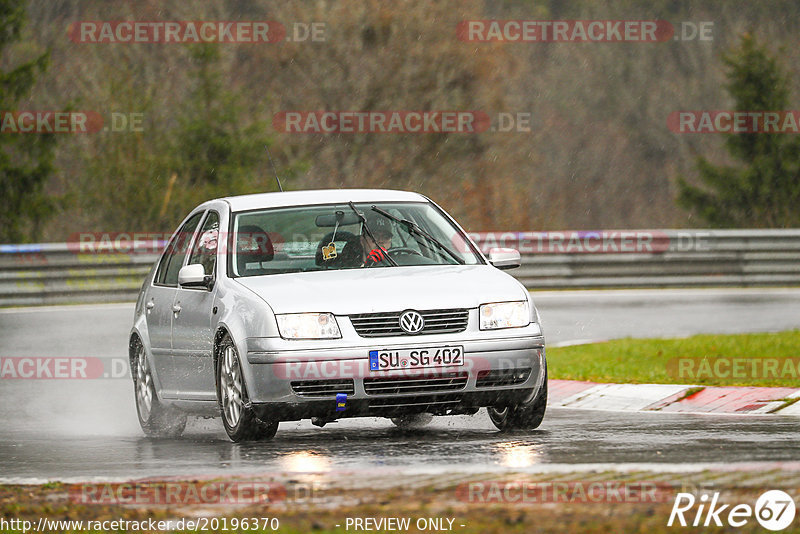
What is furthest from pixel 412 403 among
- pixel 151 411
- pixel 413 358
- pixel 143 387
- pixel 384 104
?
pixel 384 104

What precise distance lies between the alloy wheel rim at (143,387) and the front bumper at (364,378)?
214cm

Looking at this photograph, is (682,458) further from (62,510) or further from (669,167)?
(669,167)

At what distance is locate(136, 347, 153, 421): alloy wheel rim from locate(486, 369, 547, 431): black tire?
8.34 ft

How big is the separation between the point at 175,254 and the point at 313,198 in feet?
4.32

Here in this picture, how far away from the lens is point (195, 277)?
393 inches

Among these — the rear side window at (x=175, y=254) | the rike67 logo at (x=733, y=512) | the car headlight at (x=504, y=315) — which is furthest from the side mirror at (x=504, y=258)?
the rike67 logo at (x=733, y=512)

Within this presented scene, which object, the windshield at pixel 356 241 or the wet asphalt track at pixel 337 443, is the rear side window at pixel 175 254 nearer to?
the windshield at pixel 356 241

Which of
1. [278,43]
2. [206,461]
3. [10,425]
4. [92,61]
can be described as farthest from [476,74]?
[206,461]

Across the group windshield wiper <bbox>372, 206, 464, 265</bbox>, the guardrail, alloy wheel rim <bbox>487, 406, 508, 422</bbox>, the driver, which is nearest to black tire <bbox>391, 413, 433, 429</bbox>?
alloy wheel rim <bbox>487, 406, 508, 422</bbox>

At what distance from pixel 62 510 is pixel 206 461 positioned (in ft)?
6.21

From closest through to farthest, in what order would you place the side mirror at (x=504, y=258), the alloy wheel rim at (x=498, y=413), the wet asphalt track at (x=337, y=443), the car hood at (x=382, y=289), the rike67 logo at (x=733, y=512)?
the rike67 logo at (x=733, y=512) < the wet asphalt track at (x=337, y=443) < the car hood at (x=382, y=289) < the alloy wheel rim at (x=498, y=413) < the side mirror at (x=504, y=258)

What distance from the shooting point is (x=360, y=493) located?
6762 mm

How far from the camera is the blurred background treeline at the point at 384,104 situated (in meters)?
36.2

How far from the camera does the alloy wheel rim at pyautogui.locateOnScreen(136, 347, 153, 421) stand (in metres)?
11.1
